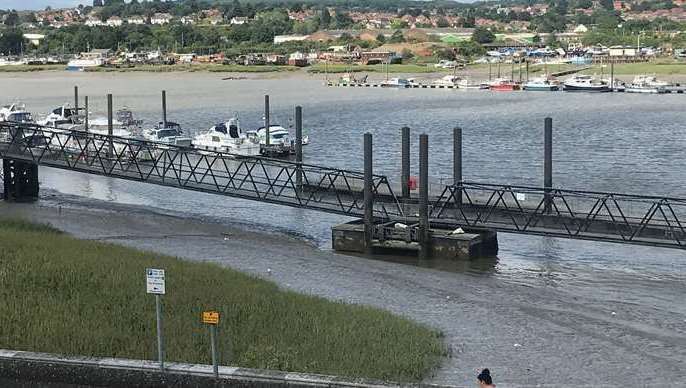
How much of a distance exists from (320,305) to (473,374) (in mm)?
5246

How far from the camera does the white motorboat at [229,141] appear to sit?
6619 cm

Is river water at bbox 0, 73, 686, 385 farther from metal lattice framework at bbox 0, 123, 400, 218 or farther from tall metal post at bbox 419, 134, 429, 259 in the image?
metal lattice framework at bbox 0, 123, 400, 218

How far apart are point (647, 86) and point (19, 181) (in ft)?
317

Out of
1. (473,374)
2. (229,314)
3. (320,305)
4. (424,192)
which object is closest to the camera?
(473,374)

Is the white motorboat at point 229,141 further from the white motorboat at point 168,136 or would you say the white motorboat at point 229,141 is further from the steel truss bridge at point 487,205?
the steel truss bridge at point 487,205

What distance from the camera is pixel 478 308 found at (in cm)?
2980

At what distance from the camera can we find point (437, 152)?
70250 mm

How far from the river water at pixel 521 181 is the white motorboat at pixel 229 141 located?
14.0 ft

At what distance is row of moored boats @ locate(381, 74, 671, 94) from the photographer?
135m

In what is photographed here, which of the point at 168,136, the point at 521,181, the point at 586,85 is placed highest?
the point at 168,136

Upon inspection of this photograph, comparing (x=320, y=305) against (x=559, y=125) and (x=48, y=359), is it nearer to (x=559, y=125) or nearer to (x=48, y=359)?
(x=48, y=359)

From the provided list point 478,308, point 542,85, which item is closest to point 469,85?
point 542,85

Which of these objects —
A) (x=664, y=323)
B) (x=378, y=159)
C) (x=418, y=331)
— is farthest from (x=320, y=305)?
(x=378, y=159)

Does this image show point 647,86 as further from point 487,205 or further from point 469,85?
point 487,205
